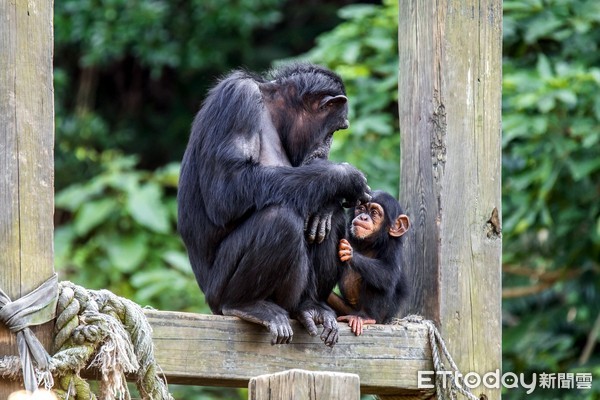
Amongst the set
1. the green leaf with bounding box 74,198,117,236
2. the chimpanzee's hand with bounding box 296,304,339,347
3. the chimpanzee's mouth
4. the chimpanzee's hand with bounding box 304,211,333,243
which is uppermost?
the green leaf with bounding box 74,198,117,236

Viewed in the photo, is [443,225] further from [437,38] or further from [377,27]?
[377,27]

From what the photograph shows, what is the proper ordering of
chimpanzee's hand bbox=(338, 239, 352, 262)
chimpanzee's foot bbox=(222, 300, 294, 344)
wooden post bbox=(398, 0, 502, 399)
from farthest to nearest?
chimpanzee's hand bbox=(338, 239, 352, 262), wooden post bbox=(398, 0, 502, 399), chimpanzee's foot bbox=(222, 300, 294, 344)

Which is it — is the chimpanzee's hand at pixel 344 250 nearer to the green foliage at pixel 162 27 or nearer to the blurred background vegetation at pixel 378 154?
the blurred background vegetation at pixel 378 154

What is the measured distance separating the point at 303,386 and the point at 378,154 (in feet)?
18.3

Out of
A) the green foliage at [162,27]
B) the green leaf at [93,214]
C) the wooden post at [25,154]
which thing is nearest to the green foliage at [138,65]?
the green foliage at [162,27]

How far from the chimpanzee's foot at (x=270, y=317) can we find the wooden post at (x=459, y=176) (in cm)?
79

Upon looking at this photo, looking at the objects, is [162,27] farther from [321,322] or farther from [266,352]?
[266,352]

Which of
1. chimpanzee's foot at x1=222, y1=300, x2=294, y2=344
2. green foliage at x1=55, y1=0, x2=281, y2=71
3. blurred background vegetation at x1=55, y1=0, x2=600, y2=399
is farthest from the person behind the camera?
green foliage at x1=55, y1=0, x2=281, y2=71

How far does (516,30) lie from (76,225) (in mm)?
4669

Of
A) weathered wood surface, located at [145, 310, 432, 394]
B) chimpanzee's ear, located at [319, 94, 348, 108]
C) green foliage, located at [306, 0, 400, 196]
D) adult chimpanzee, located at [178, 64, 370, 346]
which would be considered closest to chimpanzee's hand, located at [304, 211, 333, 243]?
adult chimpanzee, located at [178, 64, 370, 346]

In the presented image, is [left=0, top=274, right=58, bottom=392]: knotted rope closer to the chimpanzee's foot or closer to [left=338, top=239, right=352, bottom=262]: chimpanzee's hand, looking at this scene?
the chimpanzee's foot

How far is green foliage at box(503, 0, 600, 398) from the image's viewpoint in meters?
8.32

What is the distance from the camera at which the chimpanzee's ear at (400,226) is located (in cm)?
560

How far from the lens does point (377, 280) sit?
5.70 meters
